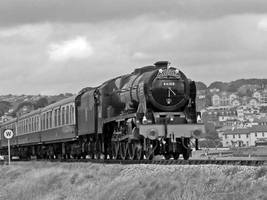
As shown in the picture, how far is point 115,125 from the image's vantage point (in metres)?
27.2

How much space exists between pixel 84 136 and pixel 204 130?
33.2 ft

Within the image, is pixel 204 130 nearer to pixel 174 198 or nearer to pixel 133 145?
pixel 133 145

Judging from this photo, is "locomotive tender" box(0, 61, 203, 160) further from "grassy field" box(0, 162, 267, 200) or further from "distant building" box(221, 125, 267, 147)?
"distant building" box(221, 125, 267, 147)

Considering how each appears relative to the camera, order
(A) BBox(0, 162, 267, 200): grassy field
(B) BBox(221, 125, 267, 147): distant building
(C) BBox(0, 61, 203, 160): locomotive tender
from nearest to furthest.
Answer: (A) BBox(0, 162, 267, 200): grassy field → (C) BBox(0, 61, 203, 160): locomotive tender → (B) BBox(221, 125, 267, 147): distant building

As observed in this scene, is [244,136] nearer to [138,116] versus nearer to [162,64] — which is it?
[162,64]

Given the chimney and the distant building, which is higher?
the chimney

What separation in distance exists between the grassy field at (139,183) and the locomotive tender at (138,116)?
1989mm

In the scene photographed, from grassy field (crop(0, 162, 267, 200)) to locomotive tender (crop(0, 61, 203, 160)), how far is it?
1.99 m

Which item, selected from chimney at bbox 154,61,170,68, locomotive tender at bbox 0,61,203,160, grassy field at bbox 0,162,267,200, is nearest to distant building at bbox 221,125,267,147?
locomotive tender at bbox 0,61,203,160

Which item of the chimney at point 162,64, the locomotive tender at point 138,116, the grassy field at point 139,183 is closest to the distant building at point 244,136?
the locomotive tender at point 138,116

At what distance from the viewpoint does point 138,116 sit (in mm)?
23766

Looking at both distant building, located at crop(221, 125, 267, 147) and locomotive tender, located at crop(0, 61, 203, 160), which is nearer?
locomotive tender, located at crop(0, 61, 203, 160)

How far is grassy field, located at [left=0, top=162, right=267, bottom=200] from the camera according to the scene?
13.6 meters

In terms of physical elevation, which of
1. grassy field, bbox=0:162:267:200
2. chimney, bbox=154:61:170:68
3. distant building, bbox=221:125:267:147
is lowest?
grassy field, bbox=0:162:267:200
